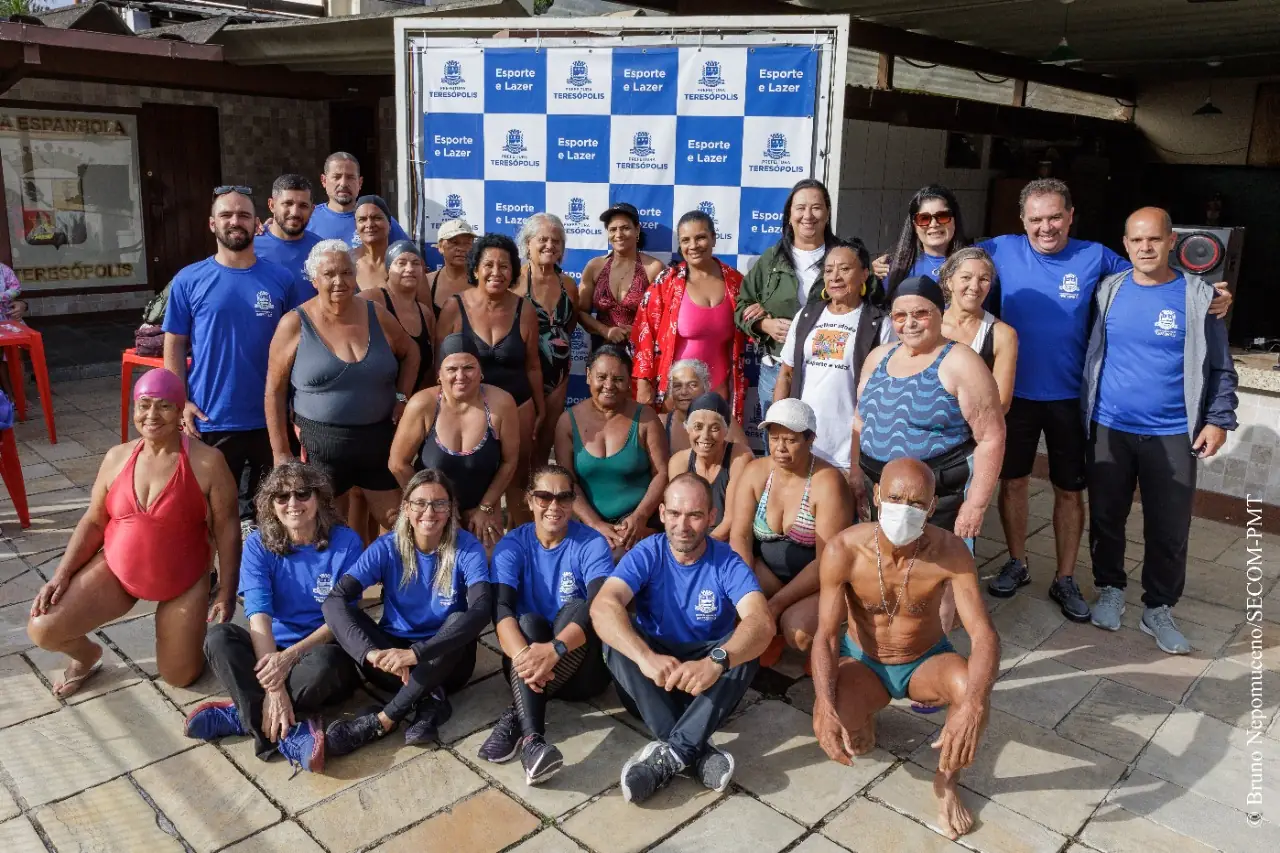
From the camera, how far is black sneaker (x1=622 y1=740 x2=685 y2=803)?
276 cm

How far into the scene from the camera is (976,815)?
2.77 metres

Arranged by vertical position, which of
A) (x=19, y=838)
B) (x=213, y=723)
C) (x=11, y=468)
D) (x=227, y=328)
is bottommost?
(x=19, y=838)

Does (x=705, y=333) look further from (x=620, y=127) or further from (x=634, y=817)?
(x=634, y=817)

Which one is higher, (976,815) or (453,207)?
(453,207)

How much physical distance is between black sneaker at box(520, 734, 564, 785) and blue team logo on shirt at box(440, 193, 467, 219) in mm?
3101

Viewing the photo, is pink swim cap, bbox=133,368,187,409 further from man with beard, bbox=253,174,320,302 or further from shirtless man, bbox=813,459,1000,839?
shirtless man, bbox=813,459,1000,839

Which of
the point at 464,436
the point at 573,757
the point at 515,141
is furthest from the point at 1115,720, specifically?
the point at 515,141

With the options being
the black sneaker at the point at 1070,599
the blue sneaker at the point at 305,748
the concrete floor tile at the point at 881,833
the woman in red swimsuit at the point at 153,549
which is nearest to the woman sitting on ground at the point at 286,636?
the blue sneaker at the point at 305,748

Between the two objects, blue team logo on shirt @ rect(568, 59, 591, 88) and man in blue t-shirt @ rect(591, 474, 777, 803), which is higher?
blue team logo on shirt @ rect(568, 59, 591, 88)

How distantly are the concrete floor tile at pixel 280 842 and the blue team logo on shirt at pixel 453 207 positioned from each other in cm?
333

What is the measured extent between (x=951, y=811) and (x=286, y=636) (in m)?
2.18

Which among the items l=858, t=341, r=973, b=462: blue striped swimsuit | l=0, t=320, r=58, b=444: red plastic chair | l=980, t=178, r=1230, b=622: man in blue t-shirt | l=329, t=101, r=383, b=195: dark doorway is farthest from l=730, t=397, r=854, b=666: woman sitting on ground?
l=329, t=101, r=383, b=195: dark doorway

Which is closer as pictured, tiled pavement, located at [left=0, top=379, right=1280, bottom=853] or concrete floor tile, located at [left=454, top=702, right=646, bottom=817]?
tiled pavement, located at [left=0, top=379, right=1280, bottom=853]

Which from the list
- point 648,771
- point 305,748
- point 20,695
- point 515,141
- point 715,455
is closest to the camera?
point 648,771
